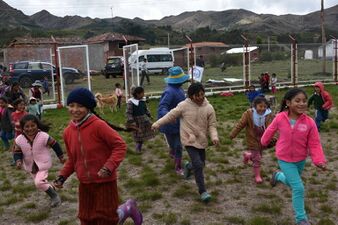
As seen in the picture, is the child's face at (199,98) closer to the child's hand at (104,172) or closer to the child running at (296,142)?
the child running at (296,142)

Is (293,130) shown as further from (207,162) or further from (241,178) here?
(207,162)

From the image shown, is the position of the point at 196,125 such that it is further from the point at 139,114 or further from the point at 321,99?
the point at 321,99

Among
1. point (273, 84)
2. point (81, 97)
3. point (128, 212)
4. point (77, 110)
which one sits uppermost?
point (81, 97)

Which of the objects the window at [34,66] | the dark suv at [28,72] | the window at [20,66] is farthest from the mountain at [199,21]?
the window at [34,66]

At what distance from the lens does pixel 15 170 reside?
7.97 metres

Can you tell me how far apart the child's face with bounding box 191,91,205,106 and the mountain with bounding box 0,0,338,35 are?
64923mm

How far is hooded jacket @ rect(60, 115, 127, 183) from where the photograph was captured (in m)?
3.85

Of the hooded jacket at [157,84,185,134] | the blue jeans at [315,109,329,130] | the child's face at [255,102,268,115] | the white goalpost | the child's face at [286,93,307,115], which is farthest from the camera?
the white goalpost

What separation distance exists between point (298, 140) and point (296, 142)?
0.03 meters

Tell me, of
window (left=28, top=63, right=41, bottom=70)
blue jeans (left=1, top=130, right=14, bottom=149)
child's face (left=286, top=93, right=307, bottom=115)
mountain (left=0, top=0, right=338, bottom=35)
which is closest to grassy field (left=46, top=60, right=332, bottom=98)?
window (left=28, top=63, right=41, bottom=70)

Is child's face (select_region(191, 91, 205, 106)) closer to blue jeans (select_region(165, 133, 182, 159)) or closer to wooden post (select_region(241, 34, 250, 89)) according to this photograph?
blue jeans (select_region(165, 133, 182, 159))

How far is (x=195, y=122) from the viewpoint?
18.8 feet

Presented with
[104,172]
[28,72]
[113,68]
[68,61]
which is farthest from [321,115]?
[113,68]

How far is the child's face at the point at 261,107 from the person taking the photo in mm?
6355
